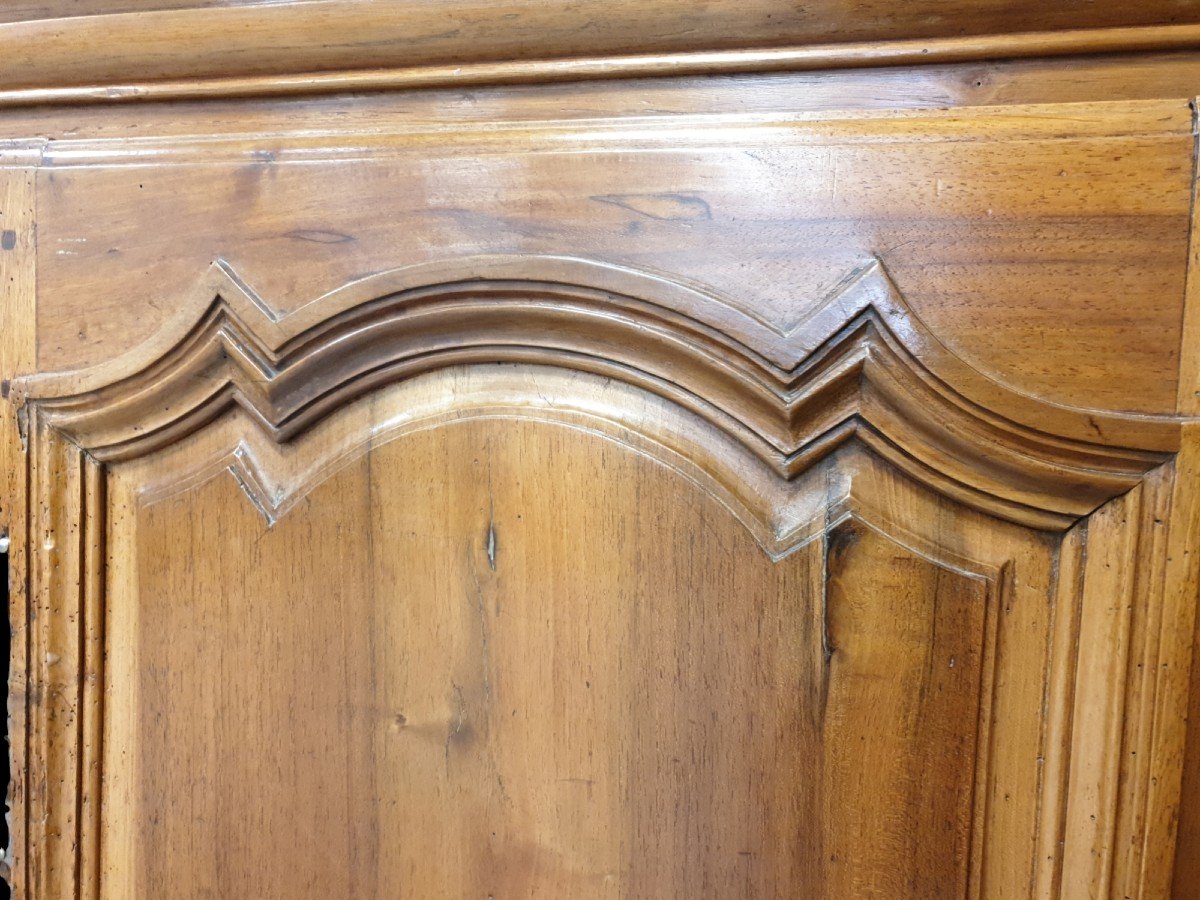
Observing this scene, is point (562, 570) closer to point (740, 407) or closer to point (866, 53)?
point (740, 407)

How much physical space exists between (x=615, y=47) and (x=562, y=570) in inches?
12.1

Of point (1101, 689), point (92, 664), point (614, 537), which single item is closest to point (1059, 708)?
point (1101, 689)

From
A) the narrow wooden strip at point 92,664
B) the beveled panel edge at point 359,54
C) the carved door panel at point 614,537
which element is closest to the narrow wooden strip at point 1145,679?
the carved door panel at point 614,537

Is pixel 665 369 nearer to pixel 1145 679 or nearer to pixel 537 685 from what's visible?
pixel 537 685

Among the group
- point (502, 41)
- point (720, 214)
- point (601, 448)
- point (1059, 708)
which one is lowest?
point (1059, 708)

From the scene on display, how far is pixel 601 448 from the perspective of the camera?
51cm

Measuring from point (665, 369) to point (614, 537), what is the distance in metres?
0.11

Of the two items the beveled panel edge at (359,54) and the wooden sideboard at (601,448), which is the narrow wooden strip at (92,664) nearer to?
the wooden sideboard at (601,448)

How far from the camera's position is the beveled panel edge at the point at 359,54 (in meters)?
0.46

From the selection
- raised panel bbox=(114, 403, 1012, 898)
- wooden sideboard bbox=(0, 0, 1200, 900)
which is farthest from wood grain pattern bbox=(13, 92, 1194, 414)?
raised panel bbox=(114, 403, 1012, 898)

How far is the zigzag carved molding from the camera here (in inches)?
18.1

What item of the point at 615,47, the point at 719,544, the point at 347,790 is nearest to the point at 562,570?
the point at 719,544

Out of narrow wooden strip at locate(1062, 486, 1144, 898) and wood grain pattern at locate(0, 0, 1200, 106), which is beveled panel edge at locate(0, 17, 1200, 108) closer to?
wood grain pattern at locate(0, 0, 1200, 106)

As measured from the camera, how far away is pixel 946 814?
488mm
